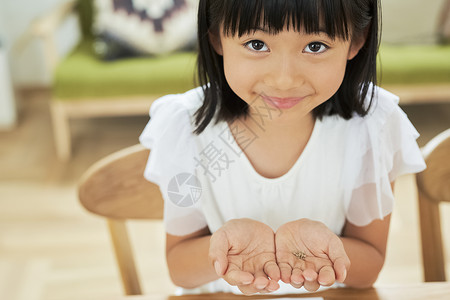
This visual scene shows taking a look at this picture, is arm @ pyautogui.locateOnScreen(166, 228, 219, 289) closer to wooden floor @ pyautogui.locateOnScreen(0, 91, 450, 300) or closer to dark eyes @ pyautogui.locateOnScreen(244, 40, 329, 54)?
dark eyes @ pyautogui.locateOnScreen(244, 40, 329, 54)

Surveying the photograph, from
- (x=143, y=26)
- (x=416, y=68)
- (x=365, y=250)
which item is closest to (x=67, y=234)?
(x=143, y=26)

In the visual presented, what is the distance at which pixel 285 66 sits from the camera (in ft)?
2.28

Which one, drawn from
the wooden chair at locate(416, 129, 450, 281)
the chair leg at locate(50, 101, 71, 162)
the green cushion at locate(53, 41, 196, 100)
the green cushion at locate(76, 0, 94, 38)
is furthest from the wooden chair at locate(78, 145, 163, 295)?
the green cushion at locate(76, 0, 94, 38)

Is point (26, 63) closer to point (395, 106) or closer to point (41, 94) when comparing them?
point (41, 94)

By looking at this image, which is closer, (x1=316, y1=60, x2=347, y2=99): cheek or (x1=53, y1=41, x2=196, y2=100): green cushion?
(x1=316, y1=60, x2=347, y2=99): cheek

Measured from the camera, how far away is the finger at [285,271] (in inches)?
26.5

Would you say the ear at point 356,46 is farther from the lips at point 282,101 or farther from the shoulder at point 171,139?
the shoulder at point 171,139

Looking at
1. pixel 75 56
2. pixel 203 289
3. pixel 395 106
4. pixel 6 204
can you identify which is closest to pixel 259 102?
pixel 395 106

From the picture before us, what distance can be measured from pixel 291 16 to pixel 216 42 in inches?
7.8

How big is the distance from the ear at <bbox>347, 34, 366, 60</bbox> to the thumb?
13.9 inches

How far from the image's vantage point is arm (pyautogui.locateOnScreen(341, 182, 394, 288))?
2.89ft

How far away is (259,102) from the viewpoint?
786mm

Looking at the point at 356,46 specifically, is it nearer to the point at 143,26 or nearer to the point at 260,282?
the point at 260,282

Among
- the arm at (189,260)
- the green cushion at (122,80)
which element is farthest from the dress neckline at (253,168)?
the green cushion at (122,80)
